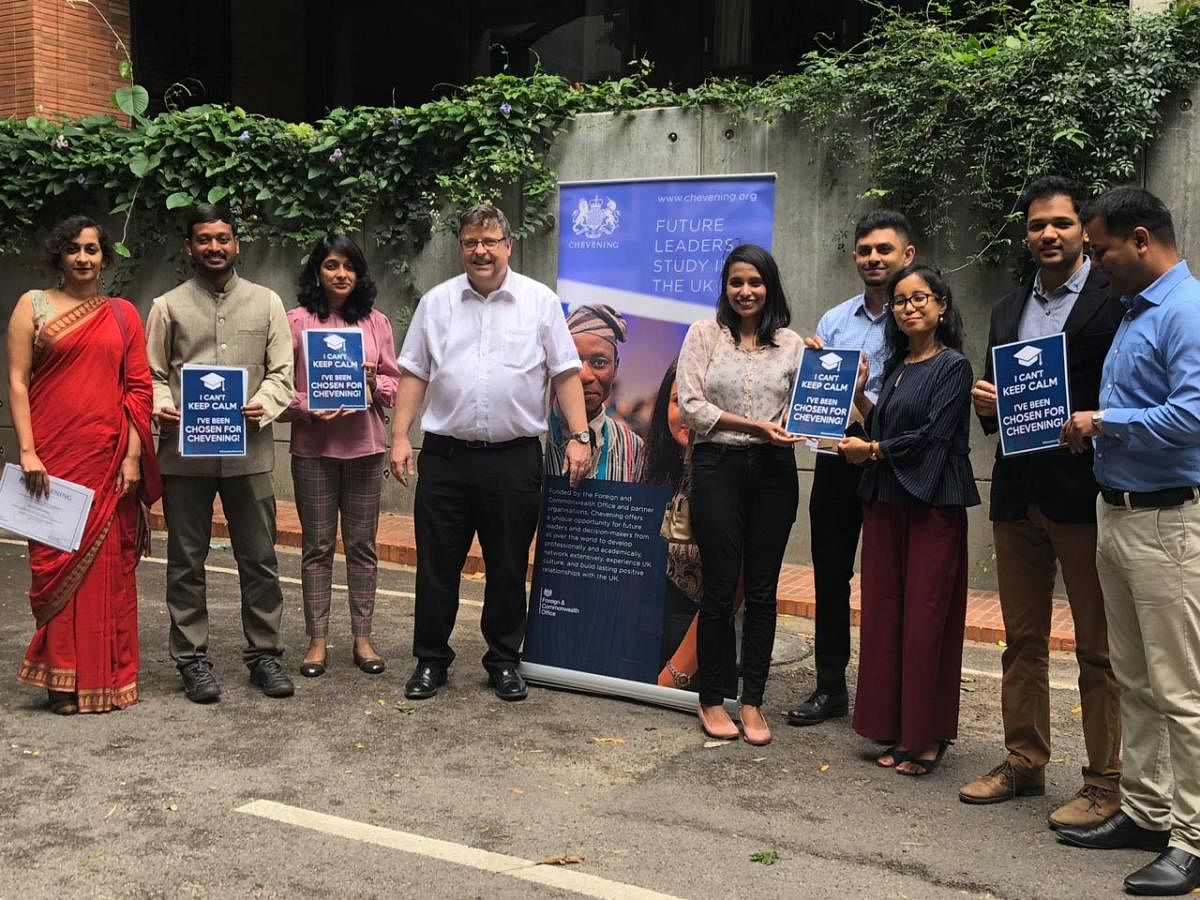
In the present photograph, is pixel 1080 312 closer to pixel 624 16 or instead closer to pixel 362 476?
pixel 362 476

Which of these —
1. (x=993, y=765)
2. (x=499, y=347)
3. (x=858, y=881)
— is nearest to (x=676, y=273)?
(x=499, y=347)

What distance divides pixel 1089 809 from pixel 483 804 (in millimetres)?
2036

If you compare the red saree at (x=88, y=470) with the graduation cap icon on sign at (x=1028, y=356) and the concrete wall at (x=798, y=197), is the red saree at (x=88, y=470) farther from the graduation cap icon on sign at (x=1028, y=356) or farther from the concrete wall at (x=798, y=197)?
the concrete wall at (x=798, y=197)

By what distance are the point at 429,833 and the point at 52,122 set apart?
1044cm

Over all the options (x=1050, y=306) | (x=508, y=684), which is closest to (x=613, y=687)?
(x=508, y=684)

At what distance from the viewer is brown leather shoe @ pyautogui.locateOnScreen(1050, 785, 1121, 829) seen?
4.20 meters

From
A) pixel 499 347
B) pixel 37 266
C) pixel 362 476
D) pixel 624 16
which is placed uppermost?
pixel 624 16

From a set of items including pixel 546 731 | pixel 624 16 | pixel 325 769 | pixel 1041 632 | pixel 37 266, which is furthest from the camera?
pixel 624 16

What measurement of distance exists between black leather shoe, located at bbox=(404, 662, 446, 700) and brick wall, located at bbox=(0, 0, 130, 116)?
9.73m

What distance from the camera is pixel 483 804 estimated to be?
4414 millimetres

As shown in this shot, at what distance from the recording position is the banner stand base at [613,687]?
5562 millimetres

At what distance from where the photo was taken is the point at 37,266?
12.3 metres

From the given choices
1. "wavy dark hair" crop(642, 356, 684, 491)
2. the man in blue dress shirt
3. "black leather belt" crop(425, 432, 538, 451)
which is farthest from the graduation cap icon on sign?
"black leather belt" crop(425, 432, 538, 451)

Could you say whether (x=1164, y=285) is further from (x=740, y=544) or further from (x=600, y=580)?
(x=600, y=580)
